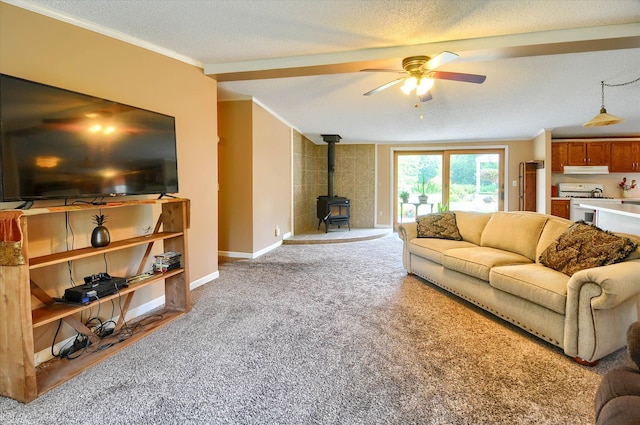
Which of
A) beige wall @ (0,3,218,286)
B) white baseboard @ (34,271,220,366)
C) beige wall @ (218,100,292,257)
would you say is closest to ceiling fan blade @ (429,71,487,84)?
beige wall @ (0,3,218,286)

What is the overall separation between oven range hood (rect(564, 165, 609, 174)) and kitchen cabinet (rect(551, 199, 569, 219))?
65 centimetres

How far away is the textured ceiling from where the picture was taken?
2.23m

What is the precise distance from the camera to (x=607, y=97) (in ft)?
13.9

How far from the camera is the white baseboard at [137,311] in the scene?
6.81 feet

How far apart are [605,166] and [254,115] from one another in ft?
23.9

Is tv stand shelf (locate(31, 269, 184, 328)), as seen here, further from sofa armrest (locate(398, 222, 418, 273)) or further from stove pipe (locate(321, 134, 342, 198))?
stove pipe (locate(321, 134, 342, 198))

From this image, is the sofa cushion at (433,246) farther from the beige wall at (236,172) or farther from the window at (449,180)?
the window at (449,180)

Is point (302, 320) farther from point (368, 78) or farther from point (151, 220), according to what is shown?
point (368, 78)

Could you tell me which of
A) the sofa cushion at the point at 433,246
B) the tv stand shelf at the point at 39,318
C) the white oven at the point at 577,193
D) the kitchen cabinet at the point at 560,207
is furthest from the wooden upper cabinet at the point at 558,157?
the tv stand shelf at the point at 39,318

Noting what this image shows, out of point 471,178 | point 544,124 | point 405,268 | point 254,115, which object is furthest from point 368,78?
point 471,178

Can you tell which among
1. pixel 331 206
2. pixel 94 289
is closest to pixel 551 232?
pixel 94 289

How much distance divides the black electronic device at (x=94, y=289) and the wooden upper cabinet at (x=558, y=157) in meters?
8.02

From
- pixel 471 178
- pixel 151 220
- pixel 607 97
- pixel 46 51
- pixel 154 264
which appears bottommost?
pixel 154 264

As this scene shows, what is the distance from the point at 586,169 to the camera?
6.64 metres
